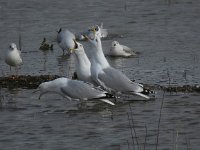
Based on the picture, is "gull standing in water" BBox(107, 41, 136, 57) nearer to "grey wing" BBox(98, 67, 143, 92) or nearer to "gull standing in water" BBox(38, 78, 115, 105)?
"grey wing" BBox(98, 67, 143, 92)

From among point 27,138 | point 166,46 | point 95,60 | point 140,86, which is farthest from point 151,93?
point 166,46

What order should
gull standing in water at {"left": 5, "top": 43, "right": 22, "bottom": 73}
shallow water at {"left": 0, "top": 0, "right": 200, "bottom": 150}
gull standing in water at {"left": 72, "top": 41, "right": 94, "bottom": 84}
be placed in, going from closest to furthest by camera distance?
shallow water at {"left": 0, "top": 0, "right": 200, "bottom": 150} → gull standing in water at {"left": 72, "top": 41, "right": 94, "bottom": 84} → gull standing in water at {"left": 5, "top": 43, "right": 22, "bottom": 73}

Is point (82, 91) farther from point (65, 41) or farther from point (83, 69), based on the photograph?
point (65, 41)

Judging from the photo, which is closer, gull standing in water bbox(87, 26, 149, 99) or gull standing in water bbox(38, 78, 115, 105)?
gull standing in water bbox(38, 78, 115, 105)

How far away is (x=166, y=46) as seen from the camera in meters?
17.0

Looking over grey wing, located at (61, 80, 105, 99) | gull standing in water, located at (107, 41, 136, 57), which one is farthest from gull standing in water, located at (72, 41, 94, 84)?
gull standing in water, located at (107, 41, 136, 57)

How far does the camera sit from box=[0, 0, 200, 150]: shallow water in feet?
33.3

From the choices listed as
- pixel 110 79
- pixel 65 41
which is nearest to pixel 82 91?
pixel 110 79

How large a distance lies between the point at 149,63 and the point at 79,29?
5.14 metres

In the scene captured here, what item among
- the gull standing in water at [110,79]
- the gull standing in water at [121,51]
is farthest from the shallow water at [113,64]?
the gull standing in water at [110,79]

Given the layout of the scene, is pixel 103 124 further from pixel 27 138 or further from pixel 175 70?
pixel 175 70

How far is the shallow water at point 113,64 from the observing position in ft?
33.3

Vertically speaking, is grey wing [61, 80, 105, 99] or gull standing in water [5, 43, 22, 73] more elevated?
gull standing in water [5, 43, 22, 73]

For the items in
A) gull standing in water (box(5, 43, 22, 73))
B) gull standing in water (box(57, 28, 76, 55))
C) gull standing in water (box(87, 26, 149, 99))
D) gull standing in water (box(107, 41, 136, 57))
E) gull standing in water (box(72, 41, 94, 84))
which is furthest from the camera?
gull standing in water (box(57, 28, 76, 55))
